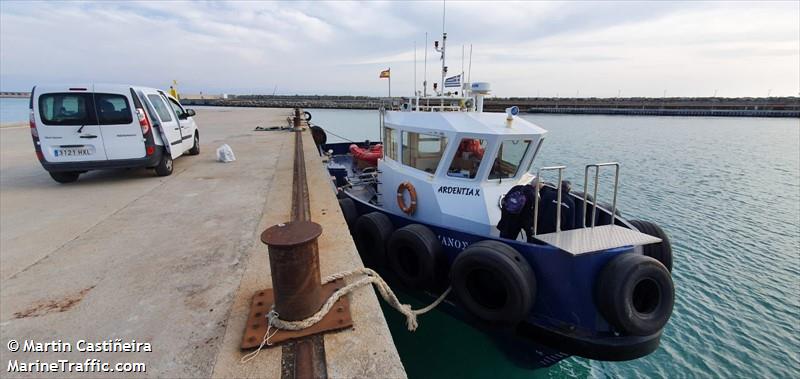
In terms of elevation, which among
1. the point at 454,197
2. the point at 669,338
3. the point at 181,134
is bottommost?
the point at 669,338

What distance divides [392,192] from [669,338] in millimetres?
5278

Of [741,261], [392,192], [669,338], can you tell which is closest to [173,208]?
[392,192]

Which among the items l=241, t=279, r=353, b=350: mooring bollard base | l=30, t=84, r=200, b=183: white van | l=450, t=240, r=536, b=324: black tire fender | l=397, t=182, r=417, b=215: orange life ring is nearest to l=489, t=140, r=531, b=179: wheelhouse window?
l=397, t=182, r=417, b=215: orange life ring

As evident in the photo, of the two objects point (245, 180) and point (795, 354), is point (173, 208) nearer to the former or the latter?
point (245, 180)

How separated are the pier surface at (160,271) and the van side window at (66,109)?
47.7 inches

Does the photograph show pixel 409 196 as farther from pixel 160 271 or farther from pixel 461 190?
pixel 160 271

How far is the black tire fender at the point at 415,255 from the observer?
4629 mm

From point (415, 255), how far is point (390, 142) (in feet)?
8.82

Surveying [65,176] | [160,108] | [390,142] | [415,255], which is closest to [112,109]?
[160,108]

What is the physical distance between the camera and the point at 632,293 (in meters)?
3.56

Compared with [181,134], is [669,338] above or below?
below

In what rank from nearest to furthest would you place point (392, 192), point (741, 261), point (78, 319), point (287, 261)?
point (287, 261)
point (78, 319)
point (392, 192)
point (741, 261)

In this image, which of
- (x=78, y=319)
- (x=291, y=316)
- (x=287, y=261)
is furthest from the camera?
(x=78, y=319)

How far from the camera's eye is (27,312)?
275 centimetres
